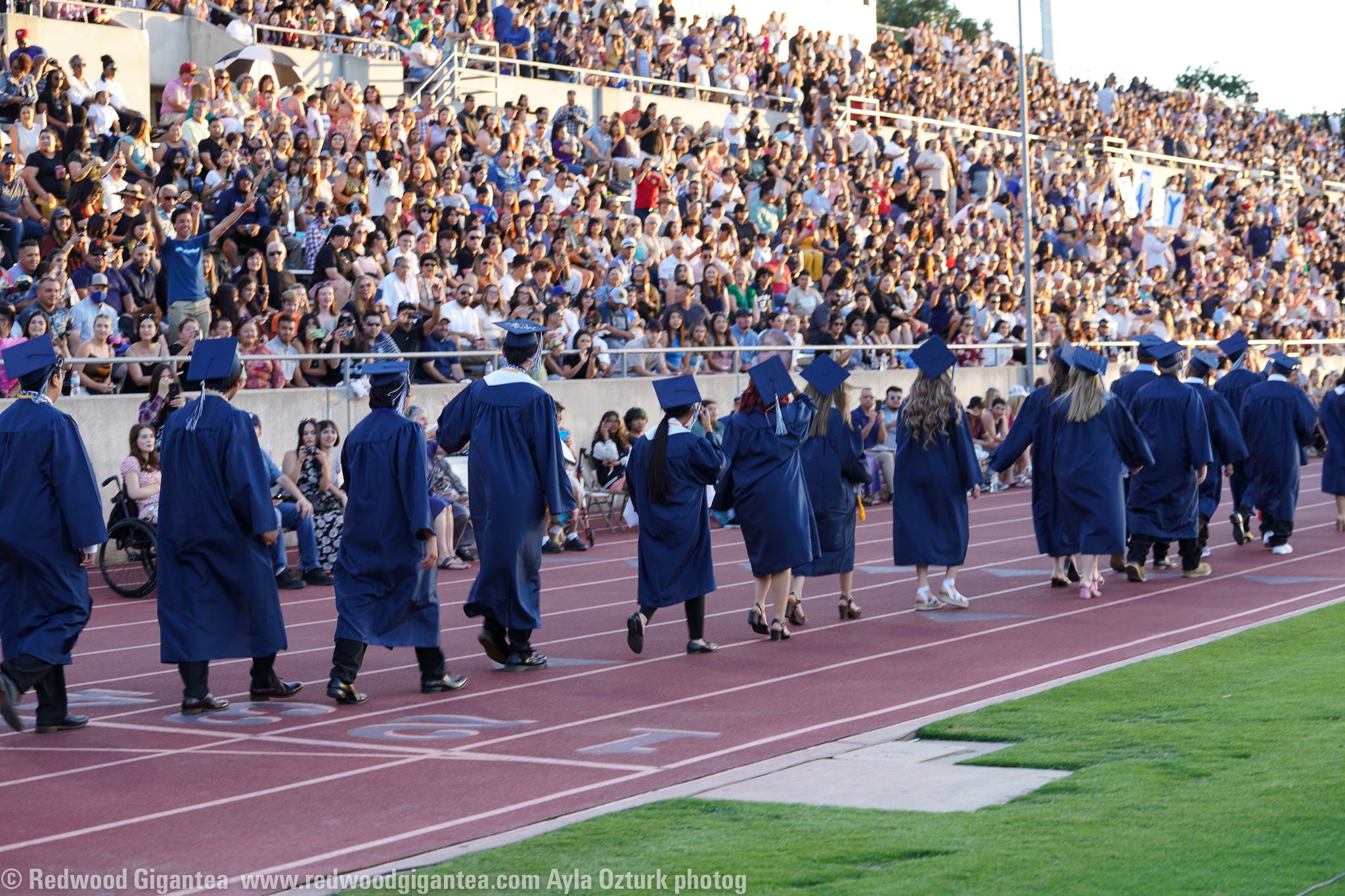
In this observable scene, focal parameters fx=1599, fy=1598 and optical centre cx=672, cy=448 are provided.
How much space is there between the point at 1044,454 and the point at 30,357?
8202mm

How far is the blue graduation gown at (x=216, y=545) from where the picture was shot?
8.76 meters

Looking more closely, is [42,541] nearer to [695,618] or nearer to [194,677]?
[194,677]

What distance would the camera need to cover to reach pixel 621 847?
18.7ft

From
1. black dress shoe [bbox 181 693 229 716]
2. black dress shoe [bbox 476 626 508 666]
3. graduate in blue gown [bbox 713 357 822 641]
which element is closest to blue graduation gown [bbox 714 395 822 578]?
graduate in blue gown [bbox 713 357 822 641]

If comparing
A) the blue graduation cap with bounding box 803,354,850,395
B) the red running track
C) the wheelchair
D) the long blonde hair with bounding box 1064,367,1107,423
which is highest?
the blue graduation cap with bounding box 803,354,850,395

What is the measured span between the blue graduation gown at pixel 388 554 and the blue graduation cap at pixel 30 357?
1.70m

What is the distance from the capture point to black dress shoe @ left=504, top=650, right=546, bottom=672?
9.96 meters

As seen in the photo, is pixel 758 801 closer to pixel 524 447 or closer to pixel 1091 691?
pixel 1091 691

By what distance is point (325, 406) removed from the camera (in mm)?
16844

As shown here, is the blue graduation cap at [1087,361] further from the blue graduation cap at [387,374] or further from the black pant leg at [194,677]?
the black pant leg at [194,677]

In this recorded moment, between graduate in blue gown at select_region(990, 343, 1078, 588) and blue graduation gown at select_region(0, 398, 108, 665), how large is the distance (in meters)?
7.40

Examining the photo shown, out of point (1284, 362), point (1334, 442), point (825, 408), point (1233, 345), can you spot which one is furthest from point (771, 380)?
point (1334, 442)

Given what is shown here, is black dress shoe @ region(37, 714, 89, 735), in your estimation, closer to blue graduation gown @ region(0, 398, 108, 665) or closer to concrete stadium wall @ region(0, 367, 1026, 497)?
blue graduation gown @ region(0, 398, 108, 665)

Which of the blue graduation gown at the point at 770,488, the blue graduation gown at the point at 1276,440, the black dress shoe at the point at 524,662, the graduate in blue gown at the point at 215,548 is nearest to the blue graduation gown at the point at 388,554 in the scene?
the graduate in blue gown at the point at 215,548
